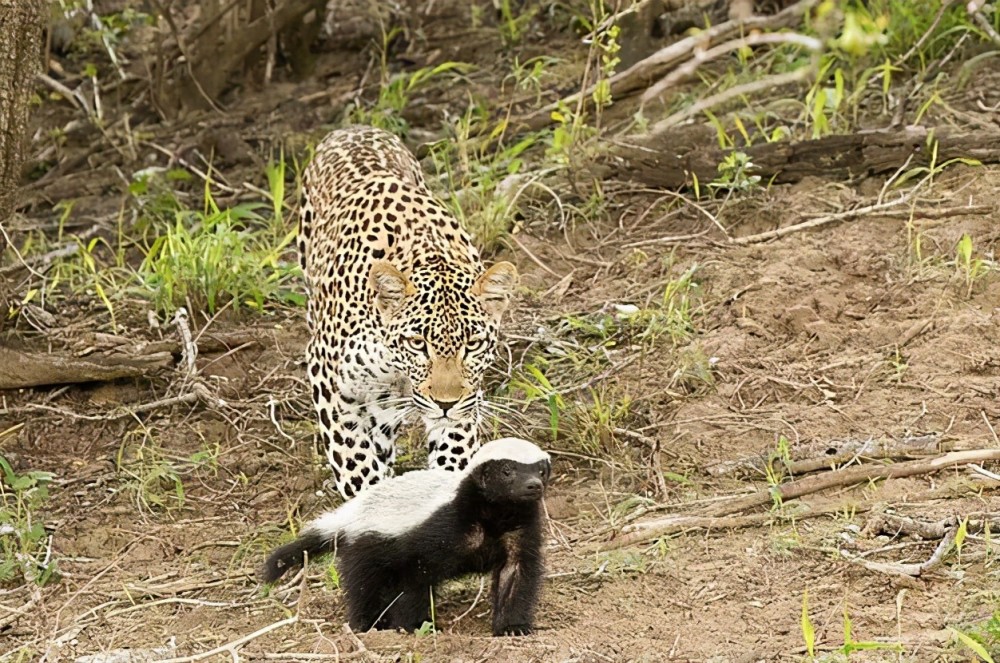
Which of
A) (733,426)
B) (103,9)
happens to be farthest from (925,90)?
(103,9)

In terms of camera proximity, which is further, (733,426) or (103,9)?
(103,9)

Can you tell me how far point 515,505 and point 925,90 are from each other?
4885mm

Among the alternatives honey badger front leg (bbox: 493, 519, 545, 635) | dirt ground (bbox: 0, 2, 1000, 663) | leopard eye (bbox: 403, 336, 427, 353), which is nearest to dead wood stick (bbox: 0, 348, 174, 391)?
dirt ground (bbox: 0, 2, 1000, 663)

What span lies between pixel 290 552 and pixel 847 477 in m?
2.23

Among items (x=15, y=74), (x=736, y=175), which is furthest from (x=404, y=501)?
(x=736, y=175)

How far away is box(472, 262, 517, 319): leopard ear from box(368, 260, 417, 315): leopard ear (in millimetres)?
280

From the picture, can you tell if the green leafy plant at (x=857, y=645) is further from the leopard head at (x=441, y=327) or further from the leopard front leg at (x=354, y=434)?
the leopard front leg at (x=354, y=434)

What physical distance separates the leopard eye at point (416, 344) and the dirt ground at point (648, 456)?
936mm

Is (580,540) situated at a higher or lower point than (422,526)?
lower

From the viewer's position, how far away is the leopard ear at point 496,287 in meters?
6.23

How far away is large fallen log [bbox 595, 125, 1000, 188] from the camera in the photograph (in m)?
8.34

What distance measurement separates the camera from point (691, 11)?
1012cm

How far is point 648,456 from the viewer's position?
264 inches

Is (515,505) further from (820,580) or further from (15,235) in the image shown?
(15,235)
